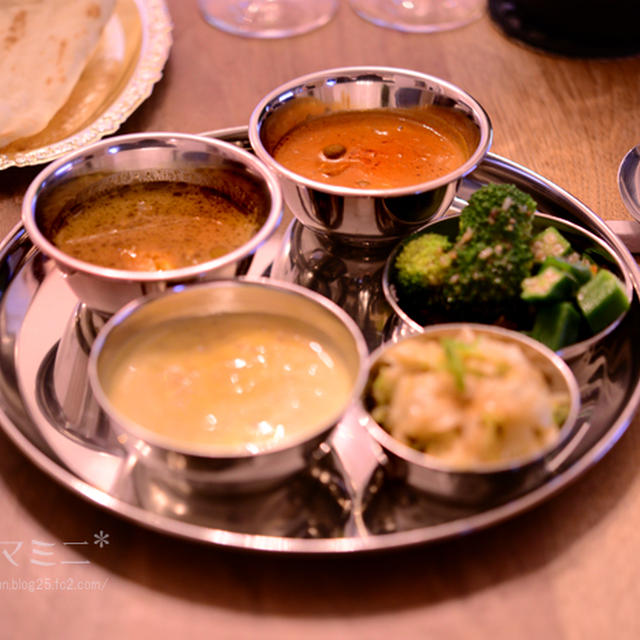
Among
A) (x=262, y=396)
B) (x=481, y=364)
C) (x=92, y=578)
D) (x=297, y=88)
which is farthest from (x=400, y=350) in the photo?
(x=297, y=88)

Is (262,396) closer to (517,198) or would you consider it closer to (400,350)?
(400,350)

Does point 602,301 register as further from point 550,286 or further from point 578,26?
point 578,26

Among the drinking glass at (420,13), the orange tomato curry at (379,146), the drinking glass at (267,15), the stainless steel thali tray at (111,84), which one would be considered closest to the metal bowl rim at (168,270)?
the orange tomato curry at (379,146)

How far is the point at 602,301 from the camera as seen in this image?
1.38 m

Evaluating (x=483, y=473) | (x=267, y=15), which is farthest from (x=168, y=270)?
(x=267, y=15)

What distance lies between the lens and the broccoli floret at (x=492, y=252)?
4.75 ft

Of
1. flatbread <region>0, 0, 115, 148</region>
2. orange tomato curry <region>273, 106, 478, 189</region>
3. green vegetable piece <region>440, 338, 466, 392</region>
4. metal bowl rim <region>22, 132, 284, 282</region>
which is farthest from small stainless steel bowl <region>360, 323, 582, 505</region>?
flatbread <region>0, 0, 115, 148</region>

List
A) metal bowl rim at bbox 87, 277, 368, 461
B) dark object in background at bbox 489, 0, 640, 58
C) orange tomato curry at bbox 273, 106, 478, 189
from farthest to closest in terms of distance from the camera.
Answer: dark object in background at bbox 489, 0, 640, 58 < orange tomato curry at bbox 273, 106, 478, 189 < metal bowl rim at bbox 87, 277, 368, 461

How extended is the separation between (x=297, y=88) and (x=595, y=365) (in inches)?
40.6

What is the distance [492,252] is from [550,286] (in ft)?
0.46

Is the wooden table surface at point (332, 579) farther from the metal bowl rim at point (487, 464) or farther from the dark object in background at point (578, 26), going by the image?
the dark object in background at point (578, 26)

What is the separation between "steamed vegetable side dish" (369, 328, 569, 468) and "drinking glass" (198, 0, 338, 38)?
1976 mm

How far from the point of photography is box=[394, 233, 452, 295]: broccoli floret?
1481 millimetres

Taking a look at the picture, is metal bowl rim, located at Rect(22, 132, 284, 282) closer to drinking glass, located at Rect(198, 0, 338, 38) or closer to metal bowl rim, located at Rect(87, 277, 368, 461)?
metal bowl rim, located at Rect(87, 277, 368, 461)
